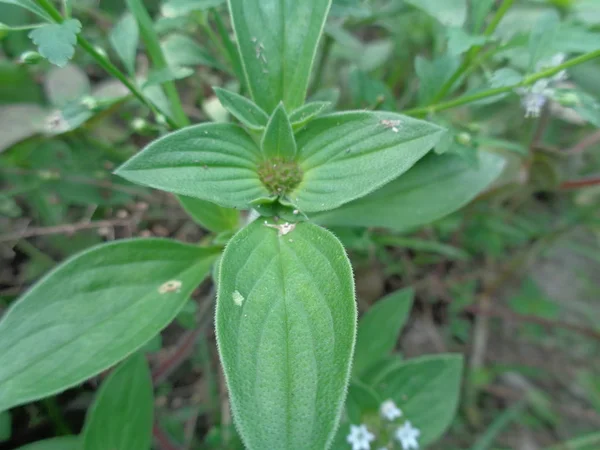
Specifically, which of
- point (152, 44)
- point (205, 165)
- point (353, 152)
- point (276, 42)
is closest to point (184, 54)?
point (152, 44)

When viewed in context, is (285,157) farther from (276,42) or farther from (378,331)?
(378,331)

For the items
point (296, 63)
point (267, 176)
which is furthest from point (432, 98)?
point (267, 176)

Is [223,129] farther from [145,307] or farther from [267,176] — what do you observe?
[145,307]

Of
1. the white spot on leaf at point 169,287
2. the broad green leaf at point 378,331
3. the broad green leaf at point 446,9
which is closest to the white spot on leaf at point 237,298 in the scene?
the white spot on leaf at point 169,287

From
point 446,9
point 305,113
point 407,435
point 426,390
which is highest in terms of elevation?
point 446,9

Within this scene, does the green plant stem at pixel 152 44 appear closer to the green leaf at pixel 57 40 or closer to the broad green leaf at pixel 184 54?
the broad green leaf at pixel 184 54
